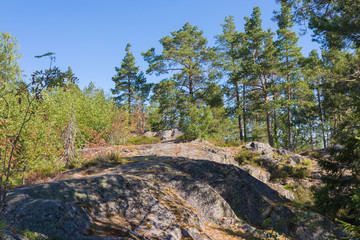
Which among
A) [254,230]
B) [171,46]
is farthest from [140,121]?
[254,230]

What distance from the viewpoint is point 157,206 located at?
539cm

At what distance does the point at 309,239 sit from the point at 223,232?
2612 millimetres

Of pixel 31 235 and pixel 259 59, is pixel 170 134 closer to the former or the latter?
pixel 259 59

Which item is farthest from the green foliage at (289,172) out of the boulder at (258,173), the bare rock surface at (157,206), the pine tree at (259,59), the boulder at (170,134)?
the bare rock surface at (157,206)

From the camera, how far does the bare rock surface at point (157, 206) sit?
4074 millimetres

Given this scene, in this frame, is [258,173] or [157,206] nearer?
[157,206]

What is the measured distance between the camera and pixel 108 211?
4992 mm

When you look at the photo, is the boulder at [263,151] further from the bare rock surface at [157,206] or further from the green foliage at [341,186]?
the bare rock surface at [157,206]

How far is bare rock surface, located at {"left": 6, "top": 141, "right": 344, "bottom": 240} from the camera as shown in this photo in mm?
4074

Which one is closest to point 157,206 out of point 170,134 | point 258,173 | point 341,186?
point 341,186

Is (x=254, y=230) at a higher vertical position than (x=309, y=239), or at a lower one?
higher

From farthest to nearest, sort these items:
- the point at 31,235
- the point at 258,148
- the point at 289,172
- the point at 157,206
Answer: the point at 258,148 → the point at 289,172 → the point at 157,206 → the point at 31,235

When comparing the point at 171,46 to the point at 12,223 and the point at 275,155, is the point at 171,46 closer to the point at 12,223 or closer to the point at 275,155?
the point at 275,155

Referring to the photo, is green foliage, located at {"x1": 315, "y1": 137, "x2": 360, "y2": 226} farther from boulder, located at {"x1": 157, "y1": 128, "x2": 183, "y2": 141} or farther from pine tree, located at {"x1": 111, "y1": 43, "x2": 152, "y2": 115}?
pine tree, located at {"x1": 111, "y1": 43, "x2": 152, "y2": 115}
